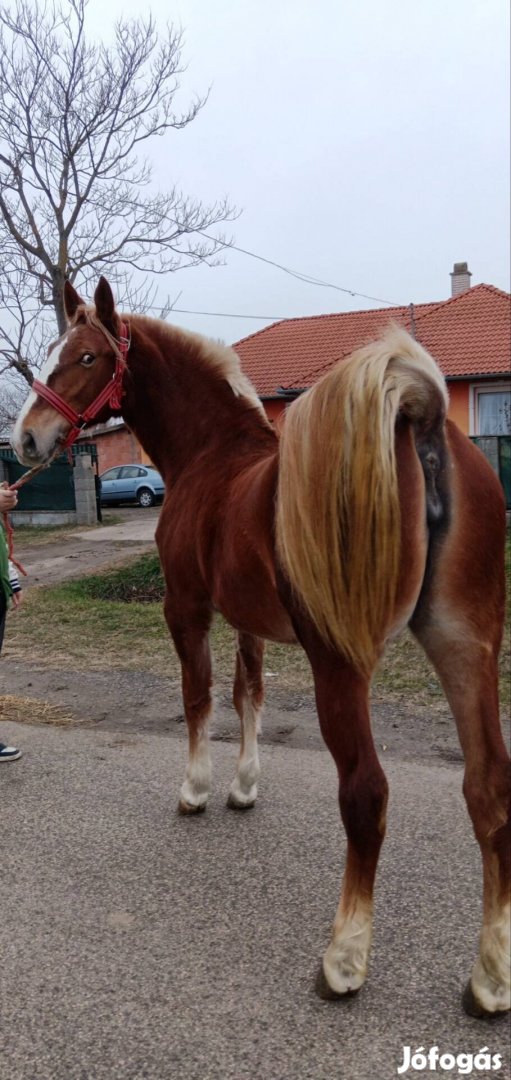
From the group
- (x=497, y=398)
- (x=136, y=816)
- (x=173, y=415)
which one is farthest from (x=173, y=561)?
(x=497, y=398)

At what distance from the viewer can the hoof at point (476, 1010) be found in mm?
2094

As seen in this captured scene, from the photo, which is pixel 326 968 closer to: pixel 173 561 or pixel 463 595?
pixel 463 595

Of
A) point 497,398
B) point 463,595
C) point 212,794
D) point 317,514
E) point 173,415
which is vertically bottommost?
point 212,794

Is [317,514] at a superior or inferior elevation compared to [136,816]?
superior

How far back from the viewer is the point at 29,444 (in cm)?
326

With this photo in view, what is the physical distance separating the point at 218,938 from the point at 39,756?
6.68 ft

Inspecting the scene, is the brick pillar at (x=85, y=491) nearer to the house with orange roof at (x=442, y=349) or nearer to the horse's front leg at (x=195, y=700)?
the house with orange roof at (x=442, y=349)

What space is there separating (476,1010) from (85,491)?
16.3 meters

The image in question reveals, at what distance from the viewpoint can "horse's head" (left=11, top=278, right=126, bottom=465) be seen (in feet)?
10.6

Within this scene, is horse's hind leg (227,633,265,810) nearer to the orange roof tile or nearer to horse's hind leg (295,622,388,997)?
horse's hind leg (295,622,388,997)

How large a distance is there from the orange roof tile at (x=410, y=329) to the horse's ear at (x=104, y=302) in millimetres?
15382

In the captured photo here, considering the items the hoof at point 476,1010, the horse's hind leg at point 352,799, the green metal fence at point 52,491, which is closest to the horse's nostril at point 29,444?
the horse's hind leg at point 352,799

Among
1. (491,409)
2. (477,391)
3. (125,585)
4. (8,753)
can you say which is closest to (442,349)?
(477,391)

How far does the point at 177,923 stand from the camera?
8.73ft
